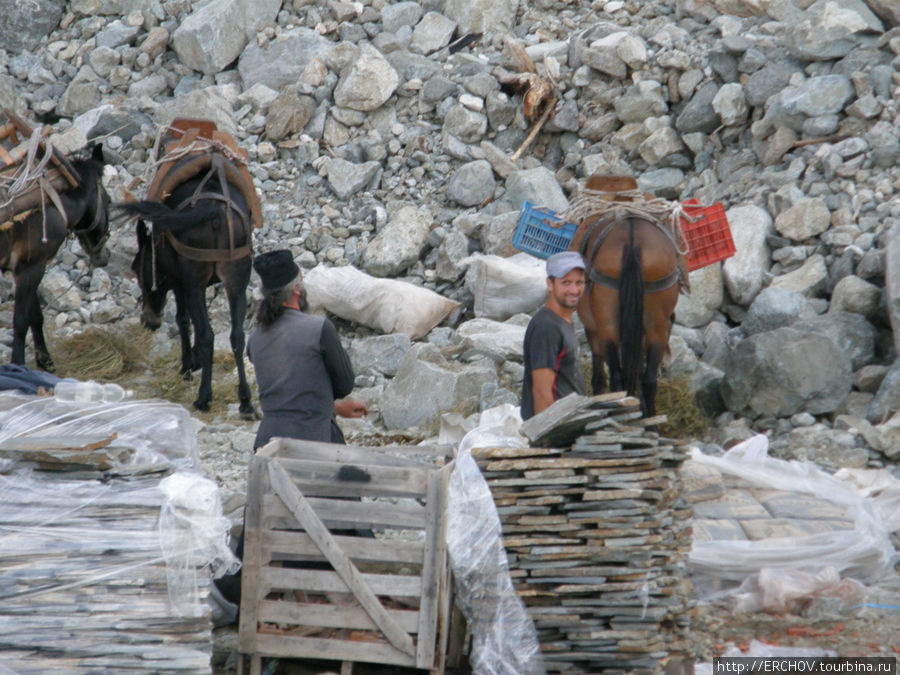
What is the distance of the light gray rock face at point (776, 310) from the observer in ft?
27.1

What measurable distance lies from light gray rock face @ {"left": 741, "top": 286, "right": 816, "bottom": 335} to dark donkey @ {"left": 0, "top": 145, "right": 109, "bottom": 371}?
5532 millimetres

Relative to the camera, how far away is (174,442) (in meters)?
4.19

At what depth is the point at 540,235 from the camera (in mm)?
7172

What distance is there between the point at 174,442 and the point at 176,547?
0.64 metres

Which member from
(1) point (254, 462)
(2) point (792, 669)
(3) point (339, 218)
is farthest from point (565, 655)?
(3) point (339, 218)

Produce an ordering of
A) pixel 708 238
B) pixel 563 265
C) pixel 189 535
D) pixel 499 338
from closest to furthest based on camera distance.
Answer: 1. pixel 189 535
2. pixel 563 265
3. pixel 708 238
4. pixel 499 338

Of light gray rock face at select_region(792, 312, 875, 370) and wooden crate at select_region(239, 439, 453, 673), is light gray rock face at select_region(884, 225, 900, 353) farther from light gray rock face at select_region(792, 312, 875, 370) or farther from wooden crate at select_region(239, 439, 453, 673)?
wooden crate at select_region(239, 439, 453, 673)

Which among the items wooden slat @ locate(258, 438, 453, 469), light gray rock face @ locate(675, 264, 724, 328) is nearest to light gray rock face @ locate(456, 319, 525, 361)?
light gray rock face @ locate(675, 264, 724, 328)

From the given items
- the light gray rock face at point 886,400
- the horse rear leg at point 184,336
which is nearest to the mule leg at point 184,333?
the horse rear leg at point 184,336

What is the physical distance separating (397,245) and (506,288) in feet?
4.93

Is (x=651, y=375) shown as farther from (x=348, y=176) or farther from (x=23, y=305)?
(x=348, y=176)

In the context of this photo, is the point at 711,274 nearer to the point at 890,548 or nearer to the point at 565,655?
the point at 890,548

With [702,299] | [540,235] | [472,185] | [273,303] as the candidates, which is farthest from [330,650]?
[472,185]

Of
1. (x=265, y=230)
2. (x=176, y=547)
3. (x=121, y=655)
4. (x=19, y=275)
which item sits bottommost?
(x=265, y=230)
